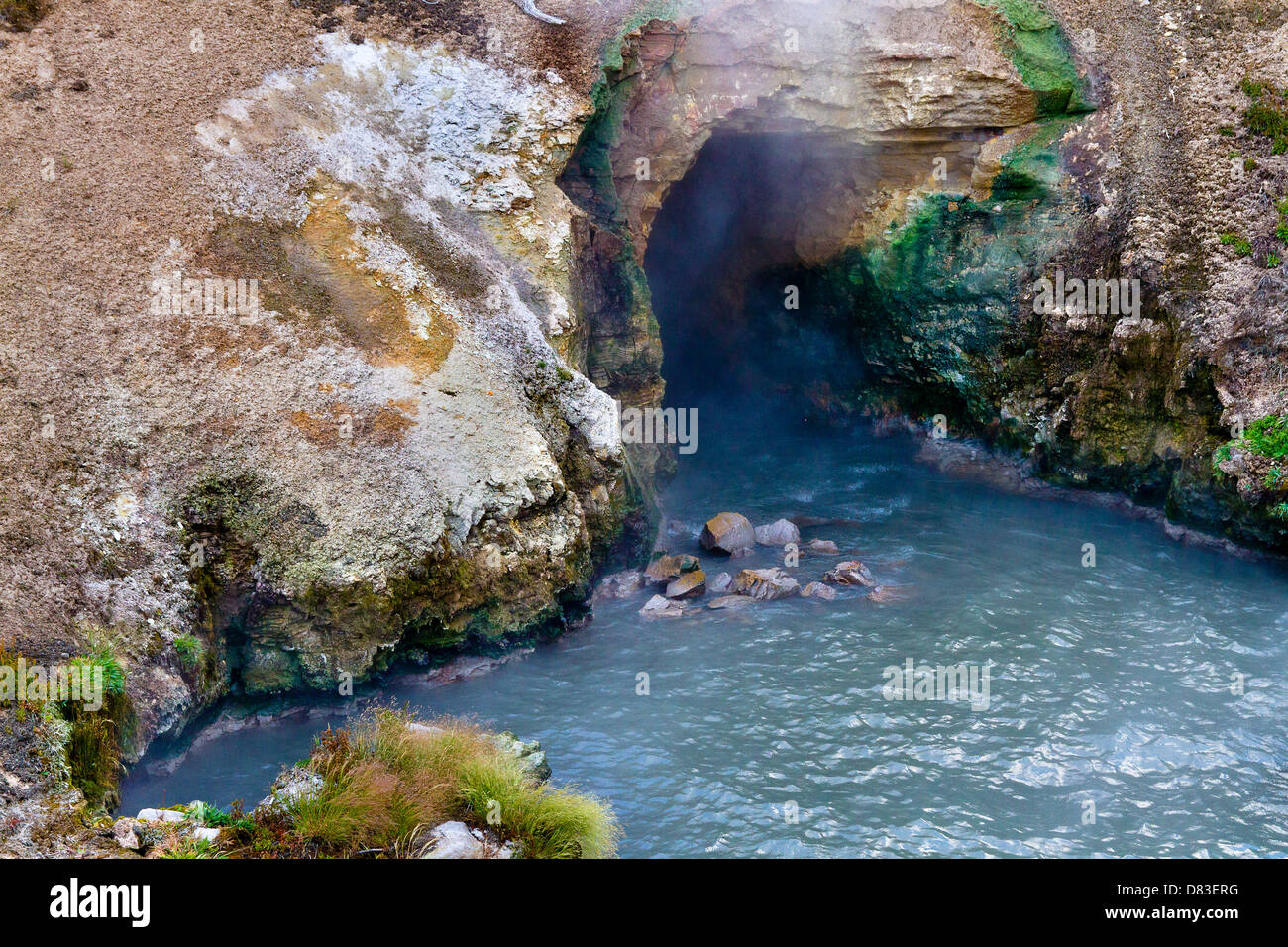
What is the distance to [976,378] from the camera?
21156 millimetres

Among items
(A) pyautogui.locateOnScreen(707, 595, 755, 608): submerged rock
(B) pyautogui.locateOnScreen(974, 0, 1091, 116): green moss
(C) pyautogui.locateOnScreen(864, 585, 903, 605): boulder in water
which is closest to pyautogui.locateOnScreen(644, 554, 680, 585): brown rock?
(A) pyautogui.locateOnScreen(707, 595, 755, 608): submerged rock

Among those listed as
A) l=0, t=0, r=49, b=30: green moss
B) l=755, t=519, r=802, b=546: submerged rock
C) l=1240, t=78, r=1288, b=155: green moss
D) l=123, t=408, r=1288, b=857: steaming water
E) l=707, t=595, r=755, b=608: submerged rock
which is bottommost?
l=123, t=408, r=1288, b=857: steaming water

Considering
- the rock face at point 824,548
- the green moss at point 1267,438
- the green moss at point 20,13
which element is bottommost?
the rock face at point 824,548

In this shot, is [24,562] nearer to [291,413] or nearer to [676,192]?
[291,413]

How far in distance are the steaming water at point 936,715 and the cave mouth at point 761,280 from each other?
30.0 ft

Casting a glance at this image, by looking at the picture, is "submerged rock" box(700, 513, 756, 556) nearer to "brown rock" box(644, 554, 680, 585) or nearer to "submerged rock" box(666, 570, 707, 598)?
"brown rock" box(644, 554, 680, 585)

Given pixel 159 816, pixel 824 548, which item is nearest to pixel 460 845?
pixel 159 816

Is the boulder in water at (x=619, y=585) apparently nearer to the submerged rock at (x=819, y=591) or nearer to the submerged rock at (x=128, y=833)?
the submerged rock at (x=819, y=591)

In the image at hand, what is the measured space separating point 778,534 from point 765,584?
2.68 metres

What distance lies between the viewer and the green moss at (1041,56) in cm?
1852

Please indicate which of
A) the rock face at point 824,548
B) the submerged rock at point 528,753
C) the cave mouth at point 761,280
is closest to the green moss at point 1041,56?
the cave mouth at point 761,280

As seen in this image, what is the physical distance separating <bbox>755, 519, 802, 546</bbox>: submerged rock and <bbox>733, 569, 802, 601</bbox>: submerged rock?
6.34 ft

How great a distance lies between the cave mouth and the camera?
2328 cm
